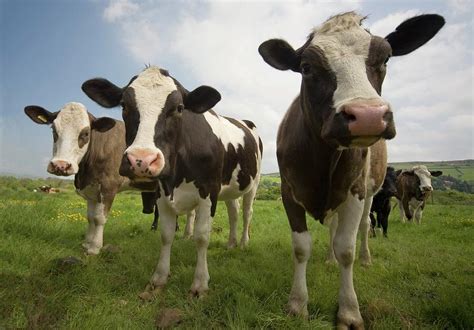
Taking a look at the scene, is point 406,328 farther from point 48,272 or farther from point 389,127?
point 48,272

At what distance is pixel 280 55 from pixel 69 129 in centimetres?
433

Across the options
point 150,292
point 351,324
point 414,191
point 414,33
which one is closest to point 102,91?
point 150,292

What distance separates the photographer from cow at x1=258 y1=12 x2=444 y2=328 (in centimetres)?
234

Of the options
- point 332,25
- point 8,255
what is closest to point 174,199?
point 8,255

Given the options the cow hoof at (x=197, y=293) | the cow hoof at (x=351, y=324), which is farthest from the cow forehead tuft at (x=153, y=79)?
the cow hoof at (x=351, y=324)

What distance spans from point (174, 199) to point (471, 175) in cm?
9621

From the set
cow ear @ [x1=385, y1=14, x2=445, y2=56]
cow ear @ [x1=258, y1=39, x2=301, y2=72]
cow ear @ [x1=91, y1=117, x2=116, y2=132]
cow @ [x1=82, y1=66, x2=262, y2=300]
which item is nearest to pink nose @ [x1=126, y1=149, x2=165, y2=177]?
cow @ [x1=82, y1=66, x2=262, y2=300]

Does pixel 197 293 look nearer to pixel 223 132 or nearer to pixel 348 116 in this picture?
pixel 223 132

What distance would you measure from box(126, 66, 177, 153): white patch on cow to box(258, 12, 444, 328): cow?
1.23 meters

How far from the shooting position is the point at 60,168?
546cm

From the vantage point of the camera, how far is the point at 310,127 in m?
3.31

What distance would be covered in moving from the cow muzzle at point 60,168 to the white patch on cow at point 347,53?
14.5 ft

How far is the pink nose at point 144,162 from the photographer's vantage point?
3.12 metres

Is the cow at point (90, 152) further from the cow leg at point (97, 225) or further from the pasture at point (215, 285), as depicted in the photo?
the pasture at point (215, 285)
